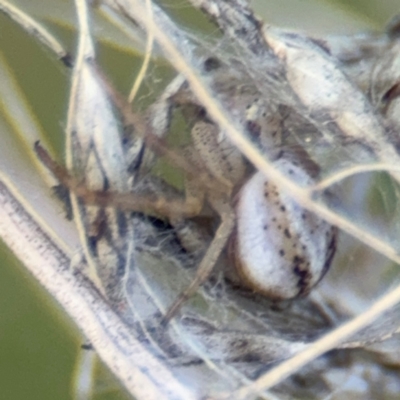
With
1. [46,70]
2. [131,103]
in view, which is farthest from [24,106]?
[131,103]

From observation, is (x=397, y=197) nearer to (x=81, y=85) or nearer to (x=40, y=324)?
(x=81, y=85)

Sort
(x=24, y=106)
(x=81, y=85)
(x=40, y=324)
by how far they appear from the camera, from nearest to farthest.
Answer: (x=81, y=85), (x=24, y=106), (x=40, y=324)

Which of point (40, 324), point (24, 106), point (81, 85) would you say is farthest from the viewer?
point (40, 324)

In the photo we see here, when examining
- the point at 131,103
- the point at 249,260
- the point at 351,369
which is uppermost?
the point at 131,103

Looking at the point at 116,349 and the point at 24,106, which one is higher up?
the point at 24,106
